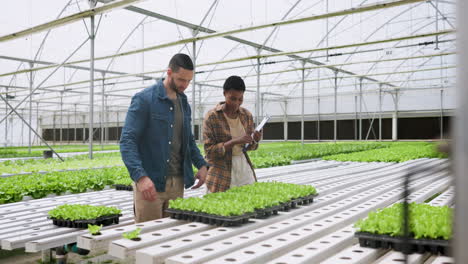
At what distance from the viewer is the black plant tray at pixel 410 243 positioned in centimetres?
235

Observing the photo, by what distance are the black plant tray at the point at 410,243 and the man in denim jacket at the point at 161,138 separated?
1.62 meters

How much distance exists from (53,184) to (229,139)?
344 centimetres

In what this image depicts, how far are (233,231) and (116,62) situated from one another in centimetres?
2022

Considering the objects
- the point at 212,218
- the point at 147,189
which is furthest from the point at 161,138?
the point at 212,218

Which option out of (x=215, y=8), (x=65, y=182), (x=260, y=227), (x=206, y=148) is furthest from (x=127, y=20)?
(x=260, y=227)

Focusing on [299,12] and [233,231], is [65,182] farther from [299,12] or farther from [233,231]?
A: [299,12]

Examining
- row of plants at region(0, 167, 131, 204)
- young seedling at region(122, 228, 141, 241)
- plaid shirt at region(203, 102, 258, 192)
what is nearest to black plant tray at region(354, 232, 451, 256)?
young seedling at region(122, 228, 141, 241)

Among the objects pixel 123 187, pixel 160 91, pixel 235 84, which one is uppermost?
pixel 235 84

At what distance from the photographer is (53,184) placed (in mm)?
6262

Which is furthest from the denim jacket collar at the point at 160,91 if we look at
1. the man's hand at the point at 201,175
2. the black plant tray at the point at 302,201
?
the black plant tray at the point at 302,201

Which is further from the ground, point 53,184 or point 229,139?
point 229,139

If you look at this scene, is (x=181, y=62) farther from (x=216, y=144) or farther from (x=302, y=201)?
(x=302, y=201)

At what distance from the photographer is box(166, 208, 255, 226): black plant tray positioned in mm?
2975

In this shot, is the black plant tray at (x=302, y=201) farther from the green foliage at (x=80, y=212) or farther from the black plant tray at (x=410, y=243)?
the green foliage at (x=80, y=212)
